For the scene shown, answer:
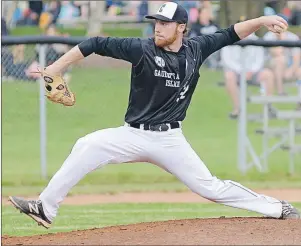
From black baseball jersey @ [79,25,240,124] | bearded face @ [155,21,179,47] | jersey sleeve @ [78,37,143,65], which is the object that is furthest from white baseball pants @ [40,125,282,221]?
bearded face @ [155,21,179,47]

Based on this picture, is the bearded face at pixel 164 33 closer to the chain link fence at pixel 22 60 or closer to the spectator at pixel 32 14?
the chain link fence at pixel 22 60

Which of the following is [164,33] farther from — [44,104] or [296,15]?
[296,15]

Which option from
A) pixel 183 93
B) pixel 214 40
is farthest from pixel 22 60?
pixel 183 93

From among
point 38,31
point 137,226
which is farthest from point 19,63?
point 38,31

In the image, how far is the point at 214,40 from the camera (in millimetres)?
8422

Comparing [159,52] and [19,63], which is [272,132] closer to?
[19,63]

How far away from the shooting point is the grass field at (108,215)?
9.88 m

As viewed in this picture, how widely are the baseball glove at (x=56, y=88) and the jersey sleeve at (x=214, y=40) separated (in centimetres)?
126

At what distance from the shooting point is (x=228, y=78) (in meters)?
16.2

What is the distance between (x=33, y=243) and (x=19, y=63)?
778 cm

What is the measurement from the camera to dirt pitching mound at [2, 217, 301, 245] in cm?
723

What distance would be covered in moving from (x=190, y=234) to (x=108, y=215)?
343 centimetres

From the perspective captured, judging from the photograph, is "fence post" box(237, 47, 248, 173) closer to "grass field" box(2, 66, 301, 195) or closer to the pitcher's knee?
"grass field" box(2, 66, 301, 195)

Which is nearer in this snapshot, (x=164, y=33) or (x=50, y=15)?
(x=164, y=33)
